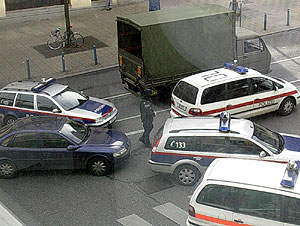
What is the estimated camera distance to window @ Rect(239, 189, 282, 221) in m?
4.10

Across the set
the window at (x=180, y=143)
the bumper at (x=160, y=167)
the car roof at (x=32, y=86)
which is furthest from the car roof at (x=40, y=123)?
the window at (x=180, y=143)

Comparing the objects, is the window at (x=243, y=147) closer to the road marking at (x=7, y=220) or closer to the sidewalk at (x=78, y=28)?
the road marking at (x=7, y=220)

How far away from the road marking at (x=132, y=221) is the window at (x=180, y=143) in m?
1.13

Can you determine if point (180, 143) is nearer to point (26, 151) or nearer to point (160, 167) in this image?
point (160, 167)

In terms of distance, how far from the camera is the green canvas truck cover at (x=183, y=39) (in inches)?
313

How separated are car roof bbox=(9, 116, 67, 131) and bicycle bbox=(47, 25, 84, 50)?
4.58 meters

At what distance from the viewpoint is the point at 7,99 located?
7328 millimetres

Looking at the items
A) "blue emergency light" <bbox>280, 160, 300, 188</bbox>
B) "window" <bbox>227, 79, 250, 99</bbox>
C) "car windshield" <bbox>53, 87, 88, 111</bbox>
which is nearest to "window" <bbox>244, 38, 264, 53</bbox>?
"window" <bbox>227, 79, 250, 99</bbox>

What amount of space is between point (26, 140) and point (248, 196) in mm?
2699

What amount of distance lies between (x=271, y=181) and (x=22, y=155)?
9.02 feet

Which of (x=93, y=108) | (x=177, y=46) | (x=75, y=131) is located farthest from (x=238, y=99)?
(x=75, y=131)

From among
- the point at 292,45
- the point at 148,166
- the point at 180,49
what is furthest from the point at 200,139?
the point at 292,45

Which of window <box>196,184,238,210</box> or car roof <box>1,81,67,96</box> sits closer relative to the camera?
window <box>196,184,238,210</box>

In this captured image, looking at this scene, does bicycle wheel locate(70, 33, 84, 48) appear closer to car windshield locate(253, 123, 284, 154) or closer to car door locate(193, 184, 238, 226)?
car windshield locate(253, 123, 284, 154)
